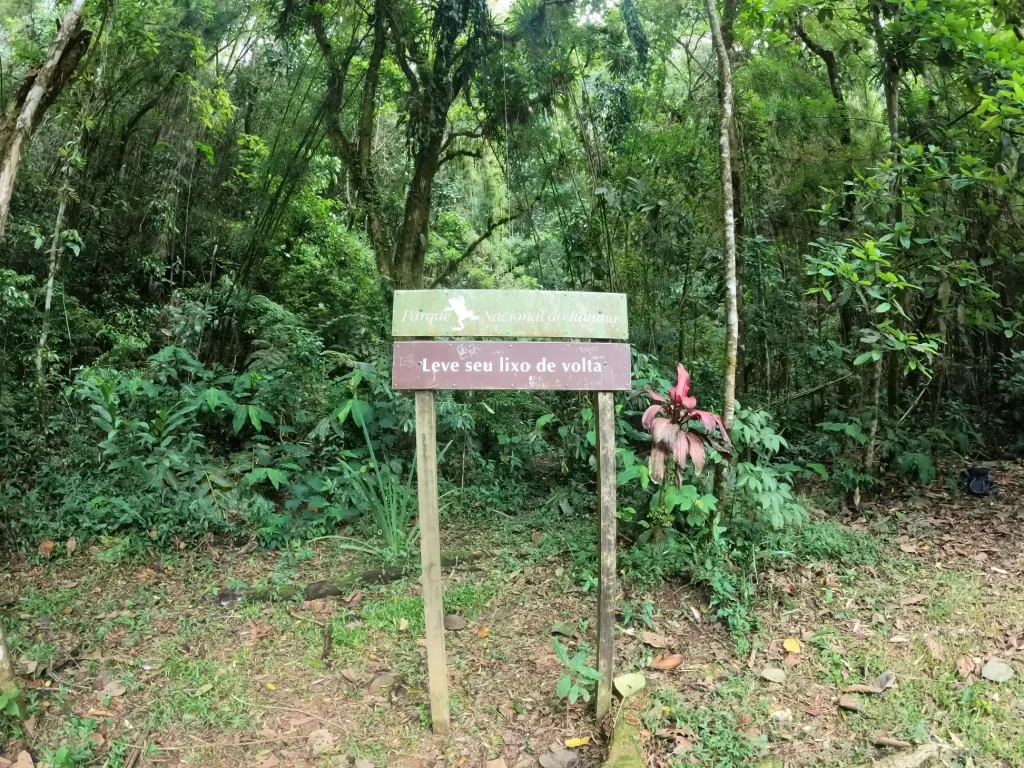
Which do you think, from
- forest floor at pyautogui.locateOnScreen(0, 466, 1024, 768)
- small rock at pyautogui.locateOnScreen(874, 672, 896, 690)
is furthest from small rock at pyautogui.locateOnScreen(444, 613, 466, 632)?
small rock at pyautogui.locateOnScreen(874, 672, 896, 690)

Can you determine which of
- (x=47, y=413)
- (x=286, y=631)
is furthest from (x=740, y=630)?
(x=47, y=413)

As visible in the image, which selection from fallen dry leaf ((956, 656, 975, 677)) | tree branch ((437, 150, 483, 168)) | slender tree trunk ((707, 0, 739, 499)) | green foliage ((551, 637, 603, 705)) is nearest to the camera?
green foliage ((551, 637, 603, 705))

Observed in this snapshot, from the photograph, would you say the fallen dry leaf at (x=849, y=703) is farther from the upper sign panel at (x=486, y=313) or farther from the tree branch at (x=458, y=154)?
the tree branch at (x=458, y=154)

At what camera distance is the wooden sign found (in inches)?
94.7

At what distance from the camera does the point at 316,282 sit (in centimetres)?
779

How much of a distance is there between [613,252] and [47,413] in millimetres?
4545

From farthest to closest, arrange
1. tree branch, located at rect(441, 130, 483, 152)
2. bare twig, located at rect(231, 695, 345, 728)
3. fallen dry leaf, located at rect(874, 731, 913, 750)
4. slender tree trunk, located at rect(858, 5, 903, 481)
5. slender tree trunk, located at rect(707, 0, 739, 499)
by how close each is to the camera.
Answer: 1. tree branch, located at rect(441, 130, 483, 152)
2. slender tree trunk, located at rect(858, 5, 903, 481)
3. slender tree trunk, located at rect(707, 0, 739, 499)
4. bare twig, located at rect(231, 695, 345, 728)
5. fallen dry leaf, located at rect(874, 731, 913, 750)

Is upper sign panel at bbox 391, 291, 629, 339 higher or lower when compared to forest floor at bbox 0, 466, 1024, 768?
higher

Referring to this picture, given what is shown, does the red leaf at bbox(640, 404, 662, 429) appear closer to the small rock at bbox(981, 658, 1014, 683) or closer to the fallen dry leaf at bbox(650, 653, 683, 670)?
the fallen dry leaf at bbox(650, 653, 683, 670)

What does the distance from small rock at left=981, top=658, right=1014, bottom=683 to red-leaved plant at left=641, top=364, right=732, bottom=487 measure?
1379mm

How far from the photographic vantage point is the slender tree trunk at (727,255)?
3.39 meters

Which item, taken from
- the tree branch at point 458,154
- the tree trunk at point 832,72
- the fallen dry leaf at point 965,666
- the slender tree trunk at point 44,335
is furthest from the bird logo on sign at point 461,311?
the tree branch at point 458,154

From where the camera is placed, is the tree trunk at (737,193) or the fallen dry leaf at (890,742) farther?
the tree trunk at (737,193)

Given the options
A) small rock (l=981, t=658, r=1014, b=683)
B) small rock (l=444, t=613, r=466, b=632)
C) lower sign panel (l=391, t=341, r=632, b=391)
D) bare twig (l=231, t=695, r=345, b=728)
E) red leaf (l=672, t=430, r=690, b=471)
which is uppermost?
lower sign panel (l=391, t=341, r=632, b=391)
